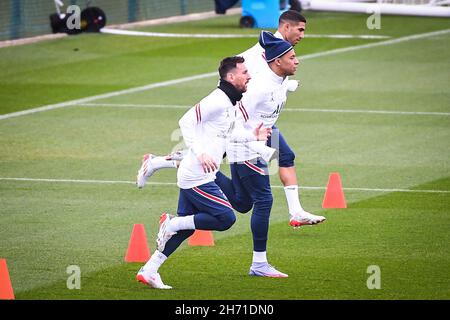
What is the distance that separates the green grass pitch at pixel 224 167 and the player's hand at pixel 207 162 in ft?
3.72

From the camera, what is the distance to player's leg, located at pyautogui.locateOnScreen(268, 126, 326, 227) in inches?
575

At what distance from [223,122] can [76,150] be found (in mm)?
8248

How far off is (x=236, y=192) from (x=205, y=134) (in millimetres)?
1185

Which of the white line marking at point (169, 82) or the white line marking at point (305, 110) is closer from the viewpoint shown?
the white line marking at point (305, 110)

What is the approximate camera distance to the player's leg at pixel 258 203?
12758mm

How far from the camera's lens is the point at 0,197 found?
55.1 ft

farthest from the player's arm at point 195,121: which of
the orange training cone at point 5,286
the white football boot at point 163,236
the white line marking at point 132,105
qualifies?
the white line marking at point 132,105

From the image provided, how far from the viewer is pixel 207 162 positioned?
1184 cm

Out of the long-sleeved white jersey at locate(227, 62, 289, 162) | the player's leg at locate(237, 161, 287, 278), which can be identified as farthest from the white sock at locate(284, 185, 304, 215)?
the player's leg at locate(237, 161, 287, 278)

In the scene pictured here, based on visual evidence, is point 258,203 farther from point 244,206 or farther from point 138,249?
point 138,249

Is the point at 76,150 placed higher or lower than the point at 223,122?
lower

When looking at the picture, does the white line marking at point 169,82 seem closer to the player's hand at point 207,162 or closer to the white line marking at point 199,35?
the white line marking at point 199,35
